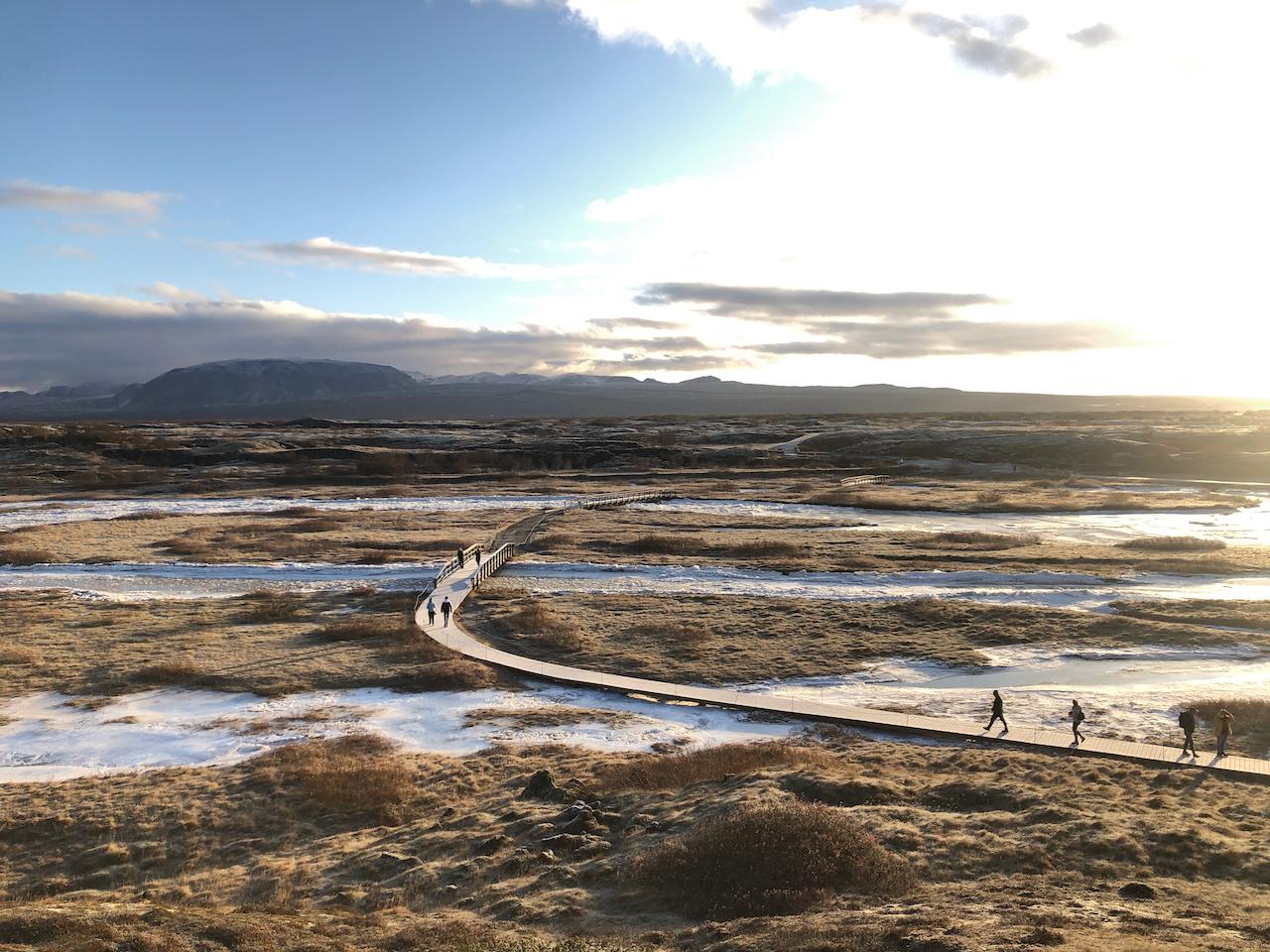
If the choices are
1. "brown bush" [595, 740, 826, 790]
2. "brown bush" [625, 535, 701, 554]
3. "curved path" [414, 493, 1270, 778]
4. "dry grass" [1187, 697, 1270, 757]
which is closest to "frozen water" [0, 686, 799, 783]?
"curved path" [414, 493, 1270, 778]

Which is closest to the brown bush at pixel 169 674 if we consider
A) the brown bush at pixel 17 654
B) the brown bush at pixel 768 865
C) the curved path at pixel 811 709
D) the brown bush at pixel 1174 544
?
the brown bush at pixel 17 654

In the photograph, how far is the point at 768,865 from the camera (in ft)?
48.9

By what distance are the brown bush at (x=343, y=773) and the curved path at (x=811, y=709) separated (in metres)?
7.73

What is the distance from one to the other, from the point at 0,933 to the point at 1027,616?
1429 inches

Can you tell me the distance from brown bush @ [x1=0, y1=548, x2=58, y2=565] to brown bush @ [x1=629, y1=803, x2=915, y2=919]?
4946 cm

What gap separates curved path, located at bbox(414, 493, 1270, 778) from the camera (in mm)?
21203

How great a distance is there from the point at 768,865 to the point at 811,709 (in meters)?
11.6

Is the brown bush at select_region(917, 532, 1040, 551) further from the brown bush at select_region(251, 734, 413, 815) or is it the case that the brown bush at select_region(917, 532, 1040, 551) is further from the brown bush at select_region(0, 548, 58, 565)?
the brown bush at select_region(0, 548, 58, 565)

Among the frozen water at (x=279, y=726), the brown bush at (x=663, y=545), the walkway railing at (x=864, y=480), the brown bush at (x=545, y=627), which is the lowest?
the frozen water at (x=279, y=726)

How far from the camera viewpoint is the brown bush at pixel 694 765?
2048 cm

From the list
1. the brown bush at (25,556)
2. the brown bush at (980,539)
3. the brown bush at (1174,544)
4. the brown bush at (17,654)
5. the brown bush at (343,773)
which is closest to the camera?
the brown bush at (343,773)

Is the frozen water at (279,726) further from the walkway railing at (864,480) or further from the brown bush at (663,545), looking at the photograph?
the walkway railing at (864,480)

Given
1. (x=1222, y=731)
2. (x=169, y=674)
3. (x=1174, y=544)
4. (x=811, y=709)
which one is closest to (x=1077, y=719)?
(x=1222, y=731)

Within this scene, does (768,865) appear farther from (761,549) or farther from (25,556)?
(25,556)
